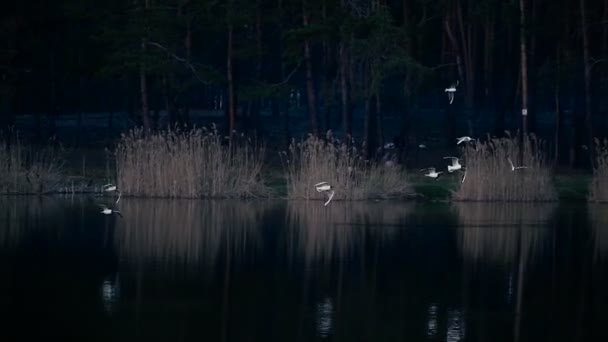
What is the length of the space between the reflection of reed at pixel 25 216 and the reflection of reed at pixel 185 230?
4.51 feet

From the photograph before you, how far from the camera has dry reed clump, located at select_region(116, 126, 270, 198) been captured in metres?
29.4

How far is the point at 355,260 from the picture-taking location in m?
18.4

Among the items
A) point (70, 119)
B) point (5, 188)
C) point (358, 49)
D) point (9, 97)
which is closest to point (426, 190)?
point (358, 49)

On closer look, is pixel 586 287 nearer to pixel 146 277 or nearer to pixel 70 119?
pixel 146 277

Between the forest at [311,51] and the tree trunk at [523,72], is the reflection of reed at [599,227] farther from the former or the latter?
the forest at [311,51]

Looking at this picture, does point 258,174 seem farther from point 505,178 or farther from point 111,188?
point 505,178

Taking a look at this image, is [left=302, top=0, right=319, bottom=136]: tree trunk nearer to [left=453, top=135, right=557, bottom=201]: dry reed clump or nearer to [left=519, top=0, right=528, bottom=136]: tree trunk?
[left=519, top=0, right=528, bottom=136]: tree trunk

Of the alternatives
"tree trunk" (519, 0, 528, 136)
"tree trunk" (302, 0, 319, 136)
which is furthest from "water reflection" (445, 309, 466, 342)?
"tree trunk" (302, 0, 319, 136)

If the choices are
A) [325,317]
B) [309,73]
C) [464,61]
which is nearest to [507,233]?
[325,317]

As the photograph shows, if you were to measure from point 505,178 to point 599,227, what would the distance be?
5.92 m

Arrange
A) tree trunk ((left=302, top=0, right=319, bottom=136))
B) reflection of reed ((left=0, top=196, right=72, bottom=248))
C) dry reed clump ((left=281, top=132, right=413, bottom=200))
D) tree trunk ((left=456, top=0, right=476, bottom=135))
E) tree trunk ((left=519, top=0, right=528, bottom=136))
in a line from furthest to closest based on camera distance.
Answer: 1. tree trunk ((left=456, top=0, right=476, bottom=135))
2. tree trunk ((left=302, top=0, right=319, bottom=136))
3. tree trunk ((left=519, top=0, right=528, bottom=136))
4. dry reed clump ((left=281, top=132, right=413, bottom=200))
5. reflection of reed ((left=0, top=196, right=72, bottom=248))

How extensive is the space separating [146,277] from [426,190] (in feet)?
54.2

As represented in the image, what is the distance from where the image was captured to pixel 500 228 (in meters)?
23.2

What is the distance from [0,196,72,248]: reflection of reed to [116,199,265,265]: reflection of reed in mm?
1373
